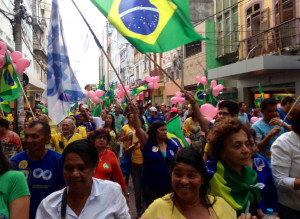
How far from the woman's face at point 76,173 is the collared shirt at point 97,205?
93mm

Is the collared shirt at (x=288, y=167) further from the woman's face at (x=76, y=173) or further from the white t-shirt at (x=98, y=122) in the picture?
the white t-shirt at (x=98, y=122)

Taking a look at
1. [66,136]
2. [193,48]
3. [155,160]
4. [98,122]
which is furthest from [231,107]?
[193,48]

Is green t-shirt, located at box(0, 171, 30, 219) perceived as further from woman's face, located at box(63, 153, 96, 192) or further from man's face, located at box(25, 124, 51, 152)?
man's face, located at box(25, 124, 51, 152)

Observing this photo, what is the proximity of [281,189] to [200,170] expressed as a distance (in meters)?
1.11

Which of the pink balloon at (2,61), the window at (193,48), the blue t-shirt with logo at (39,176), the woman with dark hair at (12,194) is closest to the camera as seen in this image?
the woman with dark hair at (12,194)

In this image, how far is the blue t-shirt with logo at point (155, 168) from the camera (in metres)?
4.33

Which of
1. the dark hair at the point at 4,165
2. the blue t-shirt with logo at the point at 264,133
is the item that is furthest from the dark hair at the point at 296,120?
the dark hair at the point at 4,165

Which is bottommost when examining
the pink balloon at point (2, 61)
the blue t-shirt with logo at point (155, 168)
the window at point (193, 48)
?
the blue t-shirt with logo at point (155, 168)

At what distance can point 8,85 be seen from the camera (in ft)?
19.6

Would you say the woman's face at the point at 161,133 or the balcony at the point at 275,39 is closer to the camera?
the woman's face at the point at 161,133

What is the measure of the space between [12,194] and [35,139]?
3.77 feet

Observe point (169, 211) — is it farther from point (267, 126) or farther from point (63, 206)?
point (267, 126)

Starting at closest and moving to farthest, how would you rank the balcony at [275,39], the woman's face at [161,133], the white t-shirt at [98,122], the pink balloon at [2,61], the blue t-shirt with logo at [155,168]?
the blue t-shirt with logo at [155,168], the woman's face at [161,133], the pink balloon at [2,61], the white t-shirt at [98,122], the balcony at [275,39]

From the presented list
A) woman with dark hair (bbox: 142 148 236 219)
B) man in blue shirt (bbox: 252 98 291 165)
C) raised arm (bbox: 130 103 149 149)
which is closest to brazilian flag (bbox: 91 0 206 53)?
raised arm (bbox: 130 103 149 149)
